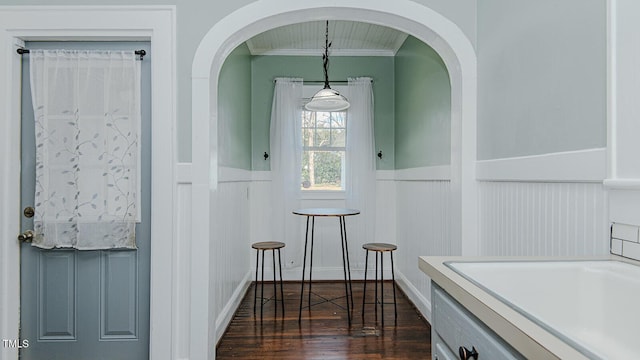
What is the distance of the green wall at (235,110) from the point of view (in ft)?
9.05

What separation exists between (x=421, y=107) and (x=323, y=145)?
1385 mm

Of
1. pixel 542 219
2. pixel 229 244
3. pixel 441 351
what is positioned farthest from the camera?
pixel 229 244

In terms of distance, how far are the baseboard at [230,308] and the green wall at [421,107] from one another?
2.05 meters

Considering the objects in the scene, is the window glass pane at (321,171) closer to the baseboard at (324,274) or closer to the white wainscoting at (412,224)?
the white wainscoting at (412,224)

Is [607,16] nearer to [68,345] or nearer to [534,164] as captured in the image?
[534,164]

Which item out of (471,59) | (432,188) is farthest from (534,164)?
(432,188)

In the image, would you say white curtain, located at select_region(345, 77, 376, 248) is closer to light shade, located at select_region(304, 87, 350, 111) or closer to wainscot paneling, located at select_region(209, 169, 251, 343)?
light shade, located at select_region(304, 87, 350, 111)

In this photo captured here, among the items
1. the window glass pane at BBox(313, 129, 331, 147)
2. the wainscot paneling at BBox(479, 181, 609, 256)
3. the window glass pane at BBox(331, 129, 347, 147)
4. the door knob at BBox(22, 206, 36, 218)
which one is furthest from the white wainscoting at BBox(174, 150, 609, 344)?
the door knob at BBox(22, 206, 36, 218)

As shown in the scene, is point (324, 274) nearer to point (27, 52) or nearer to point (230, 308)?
point (230, 308)

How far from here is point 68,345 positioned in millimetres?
2164

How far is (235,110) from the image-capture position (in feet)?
10.7

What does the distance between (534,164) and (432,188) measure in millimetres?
1388

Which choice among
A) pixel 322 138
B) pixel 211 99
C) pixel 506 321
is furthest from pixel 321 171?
pixel 506 321

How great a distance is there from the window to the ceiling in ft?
2.39
